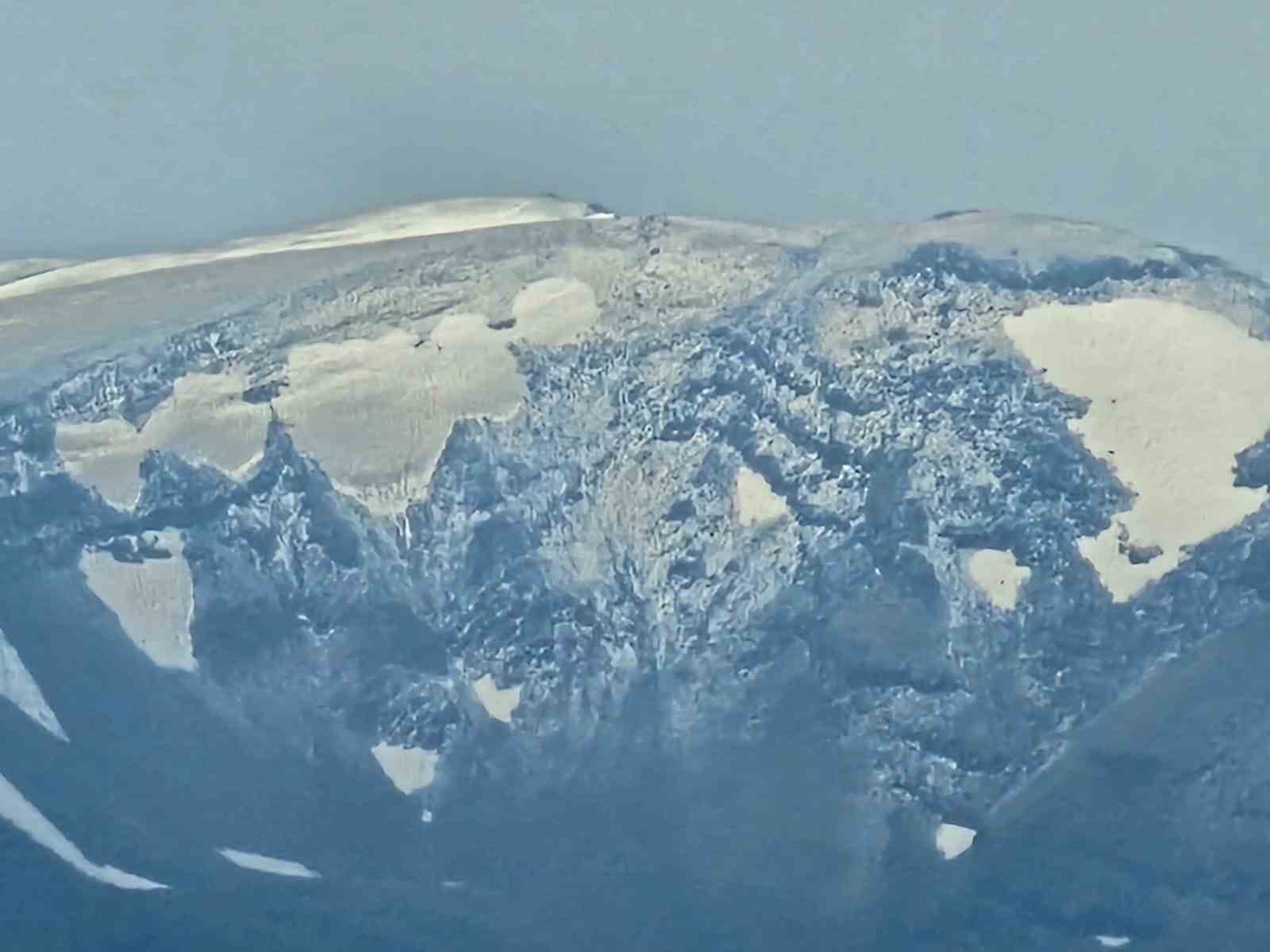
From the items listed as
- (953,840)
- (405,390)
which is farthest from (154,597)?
(953,840)

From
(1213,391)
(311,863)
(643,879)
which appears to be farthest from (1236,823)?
(311,863)

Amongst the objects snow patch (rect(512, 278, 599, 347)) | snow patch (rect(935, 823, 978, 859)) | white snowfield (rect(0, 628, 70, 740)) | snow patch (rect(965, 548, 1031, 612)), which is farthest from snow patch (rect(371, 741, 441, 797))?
snow patch (rect(965, 548, 1031, 612))

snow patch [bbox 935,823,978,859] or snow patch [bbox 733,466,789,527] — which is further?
snow patch [bbox 733,466,789,527]

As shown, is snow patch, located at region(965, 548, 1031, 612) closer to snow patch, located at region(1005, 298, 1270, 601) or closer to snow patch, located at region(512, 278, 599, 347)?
snow patch, located at region(1005, 298, 1270, 601)

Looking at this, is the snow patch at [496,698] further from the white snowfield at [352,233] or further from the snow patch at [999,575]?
the white snowfield at [352,233]

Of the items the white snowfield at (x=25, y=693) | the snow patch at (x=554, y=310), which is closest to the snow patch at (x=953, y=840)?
the snow patch at (x=554, y=310)

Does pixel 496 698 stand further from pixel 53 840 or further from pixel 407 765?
pixel 53 840

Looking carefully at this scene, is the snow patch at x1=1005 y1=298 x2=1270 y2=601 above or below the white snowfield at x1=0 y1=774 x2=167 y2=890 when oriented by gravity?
Result: above
